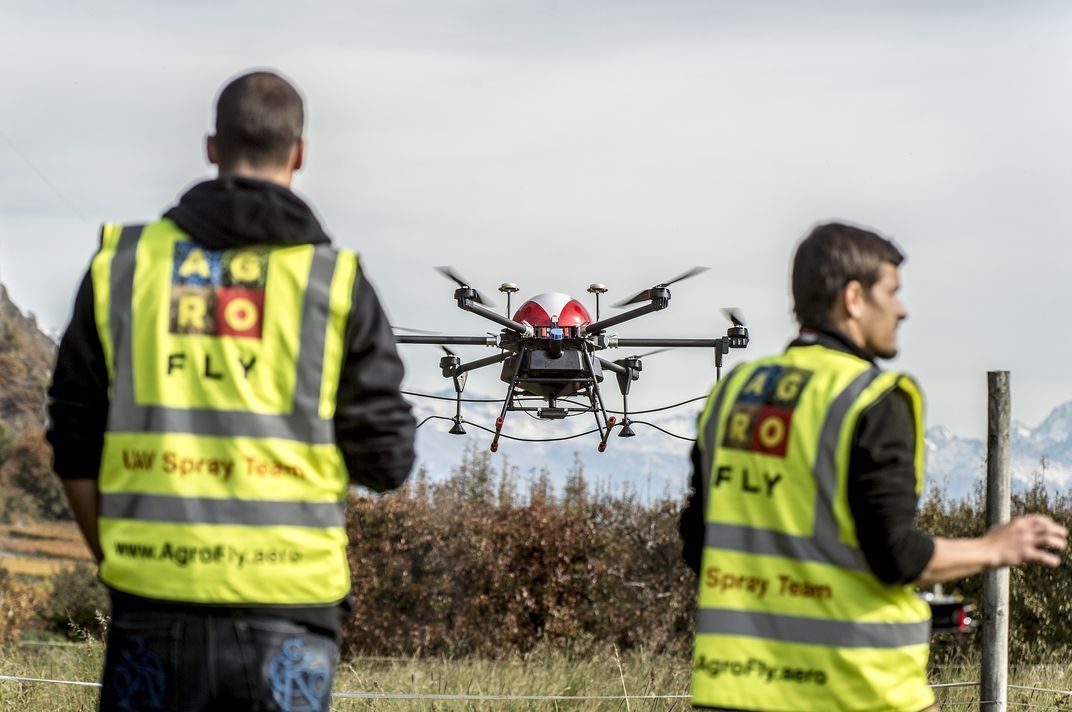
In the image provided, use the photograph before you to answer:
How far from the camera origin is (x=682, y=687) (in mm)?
11812

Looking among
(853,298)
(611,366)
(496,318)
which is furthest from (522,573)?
(853,298)

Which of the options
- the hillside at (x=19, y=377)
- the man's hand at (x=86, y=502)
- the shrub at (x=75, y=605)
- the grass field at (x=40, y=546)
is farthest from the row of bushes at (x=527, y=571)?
the hillside at (x=19, y=377)

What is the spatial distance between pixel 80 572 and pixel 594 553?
10.1m

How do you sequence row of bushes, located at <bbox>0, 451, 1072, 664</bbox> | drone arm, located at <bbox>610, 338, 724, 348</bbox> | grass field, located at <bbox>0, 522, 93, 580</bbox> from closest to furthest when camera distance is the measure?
drone arm, located at <bbox>610, 338, 724, 348</bbox> < row of bushes, located at <bbox>0, 451, 1072, 664</bbox> < grass field, located at <bbox>0, 522, 93, 580</bbox>

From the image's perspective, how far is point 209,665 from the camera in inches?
119

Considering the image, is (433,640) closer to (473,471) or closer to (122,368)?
(473,471)

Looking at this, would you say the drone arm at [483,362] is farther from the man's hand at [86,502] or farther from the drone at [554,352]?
the man's hand at [86,502]

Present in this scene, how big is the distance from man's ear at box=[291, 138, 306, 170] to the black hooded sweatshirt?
105 millimetres

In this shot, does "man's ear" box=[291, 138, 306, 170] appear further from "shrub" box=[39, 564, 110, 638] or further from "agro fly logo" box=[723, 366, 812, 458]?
"shrub" box=[39, 564, 110, 638]

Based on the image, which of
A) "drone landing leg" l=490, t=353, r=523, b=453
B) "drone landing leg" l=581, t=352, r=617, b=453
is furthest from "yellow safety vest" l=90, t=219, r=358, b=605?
"drone landing leg" l=581, t=352, r=617, b=453

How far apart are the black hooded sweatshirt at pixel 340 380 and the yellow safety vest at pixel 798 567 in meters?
0.78

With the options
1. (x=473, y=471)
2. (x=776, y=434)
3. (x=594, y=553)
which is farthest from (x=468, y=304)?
(x=473, y=471)

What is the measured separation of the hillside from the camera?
52.4 m

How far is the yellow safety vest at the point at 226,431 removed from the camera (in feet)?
10.1
